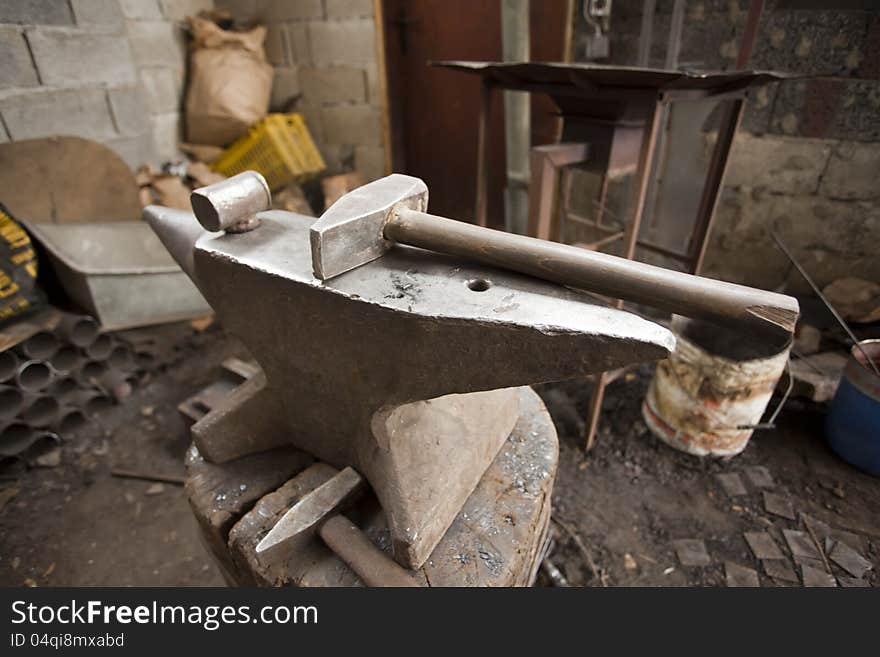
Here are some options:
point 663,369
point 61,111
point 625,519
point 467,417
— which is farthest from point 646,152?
point 61,111

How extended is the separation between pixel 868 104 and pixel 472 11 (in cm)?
258

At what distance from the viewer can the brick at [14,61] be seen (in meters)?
2.73

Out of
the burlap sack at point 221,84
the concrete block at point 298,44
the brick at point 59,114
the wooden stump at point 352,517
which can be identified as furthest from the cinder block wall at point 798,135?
the brick at point 59,114

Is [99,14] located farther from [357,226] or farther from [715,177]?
[715,177]

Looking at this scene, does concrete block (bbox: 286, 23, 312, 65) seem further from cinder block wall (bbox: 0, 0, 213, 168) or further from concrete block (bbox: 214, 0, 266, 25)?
cinder block wall (bbox: 0, 0, 213, 168)

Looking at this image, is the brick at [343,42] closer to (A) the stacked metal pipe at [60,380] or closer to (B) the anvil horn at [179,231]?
(A) the stacked metal pipe at [60,380]

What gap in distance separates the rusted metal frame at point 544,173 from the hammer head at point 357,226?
107 cm

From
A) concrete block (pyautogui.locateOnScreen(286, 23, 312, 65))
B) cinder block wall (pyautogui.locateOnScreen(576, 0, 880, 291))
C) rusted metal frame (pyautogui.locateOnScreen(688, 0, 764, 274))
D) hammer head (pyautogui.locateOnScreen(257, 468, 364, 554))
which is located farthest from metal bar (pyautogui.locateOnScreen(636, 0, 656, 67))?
hammer head (pyautogui.locateOnScreen(257, 468, 364, 554))

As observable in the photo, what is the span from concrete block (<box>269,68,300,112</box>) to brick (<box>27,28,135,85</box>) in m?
1.18

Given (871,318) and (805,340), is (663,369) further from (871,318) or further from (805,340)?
(871,318)

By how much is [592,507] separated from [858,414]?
134 centimetres

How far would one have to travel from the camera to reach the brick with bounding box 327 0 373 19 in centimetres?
375

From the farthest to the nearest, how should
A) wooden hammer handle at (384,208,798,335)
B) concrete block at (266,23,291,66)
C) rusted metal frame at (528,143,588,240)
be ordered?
concrete block at (266,23,291,66), rusted metal frame at (528,143,588,240), wooden hammer handle at (384,208,798,335)

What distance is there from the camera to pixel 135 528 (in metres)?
2.39
